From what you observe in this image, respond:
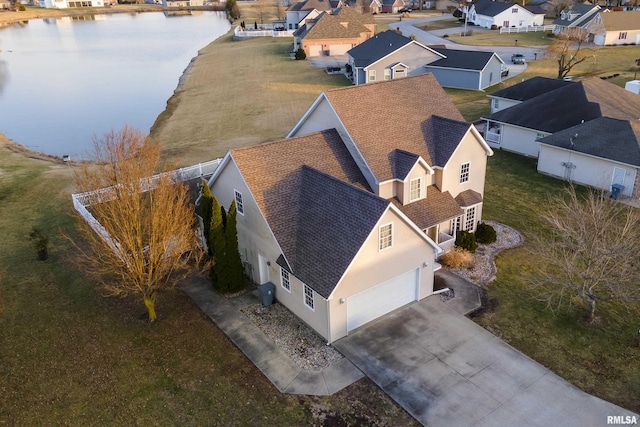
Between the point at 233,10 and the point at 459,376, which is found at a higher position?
the point at 233,10

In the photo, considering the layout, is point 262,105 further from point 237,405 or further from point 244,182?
point 237,405

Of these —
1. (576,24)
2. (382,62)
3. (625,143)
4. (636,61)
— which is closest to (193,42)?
(382,62)

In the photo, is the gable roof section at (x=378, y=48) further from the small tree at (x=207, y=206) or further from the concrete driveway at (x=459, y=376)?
the concrete driveway at (x=459, y=376)

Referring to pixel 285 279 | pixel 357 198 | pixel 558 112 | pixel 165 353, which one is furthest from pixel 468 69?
pixel 165 353

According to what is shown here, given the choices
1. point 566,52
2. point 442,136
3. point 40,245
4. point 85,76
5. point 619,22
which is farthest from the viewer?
point 85,76

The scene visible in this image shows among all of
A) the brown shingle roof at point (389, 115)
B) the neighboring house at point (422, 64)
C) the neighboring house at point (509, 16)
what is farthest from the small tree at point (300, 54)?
the brown shingle roof at point (389, 115)

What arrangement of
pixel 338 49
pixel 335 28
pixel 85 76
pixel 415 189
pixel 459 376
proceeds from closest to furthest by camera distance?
1. pixel 459 376
2. pixel 415 189
3. pixel 85 76
4. pixel 335 28
5. pixel 338 49

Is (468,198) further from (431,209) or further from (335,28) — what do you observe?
(335,28)

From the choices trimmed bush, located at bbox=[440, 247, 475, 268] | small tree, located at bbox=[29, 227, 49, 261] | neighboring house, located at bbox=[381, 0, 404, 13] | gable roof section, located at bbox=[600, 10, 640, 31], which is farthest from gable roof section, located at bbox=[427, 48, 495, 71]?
neighboring house, located at bbox=[381, 0, 404, 13]
